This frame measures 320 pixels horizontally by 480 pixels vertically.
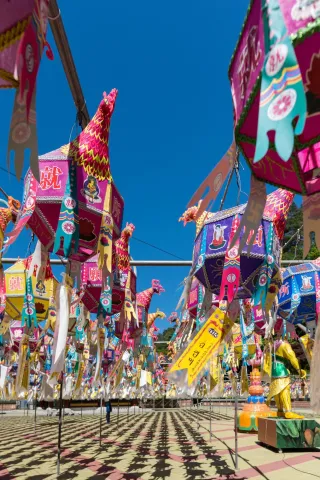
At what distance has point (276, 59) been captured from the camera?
7.00 feet

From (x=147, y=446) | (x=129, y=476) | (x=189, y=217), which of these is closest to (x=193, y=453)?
(x=147, y=446)

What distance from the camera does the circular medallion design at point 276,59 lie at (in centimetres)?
210

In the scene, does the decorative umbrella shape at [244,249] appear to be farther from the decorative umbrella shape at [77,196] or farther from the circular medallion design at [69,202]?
the circular medallion design at [69,202]

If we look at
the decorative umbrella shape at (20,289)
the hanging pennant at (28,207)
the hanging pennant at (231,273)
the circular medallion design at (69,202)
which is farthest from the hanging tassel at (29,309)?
the hanging pennant at (231,273)

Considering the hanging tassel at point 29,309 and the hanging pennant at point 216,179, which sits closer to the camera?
the hanging pennant at point 216,179

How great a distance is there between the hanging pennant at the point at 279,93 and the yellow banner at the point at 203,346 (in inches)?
99.5

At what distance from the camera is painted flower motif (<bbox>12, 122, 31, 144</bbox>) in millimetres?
2375

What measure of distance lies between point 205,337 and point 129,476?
274cm

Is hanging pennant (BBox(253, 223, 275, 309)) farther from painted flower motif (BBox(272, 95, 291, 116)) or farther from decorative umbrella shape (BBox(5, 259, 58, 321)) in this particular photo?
decorative umbrella shape (BBox(5, 259, 58, 321))

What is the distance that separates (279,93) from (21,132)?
4.56 feet

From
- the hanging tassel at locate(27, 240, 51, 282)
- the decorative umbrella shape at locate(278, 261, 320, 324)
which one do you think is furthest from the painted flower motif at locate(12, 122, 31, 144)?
the decorative umbrella shape at locate(278, 261, 320, 324)

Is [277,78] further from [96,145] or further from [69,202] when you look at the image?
[96,145]

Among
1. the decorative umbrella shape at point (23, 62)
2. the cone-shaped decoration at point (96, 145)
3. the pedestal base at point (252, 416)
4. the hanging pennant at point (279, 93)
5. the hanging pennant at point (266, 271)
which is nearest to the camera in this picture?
the hanging pennant at point (279, 93)

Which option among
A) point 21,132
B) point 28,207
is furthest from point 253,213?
point 28,207
